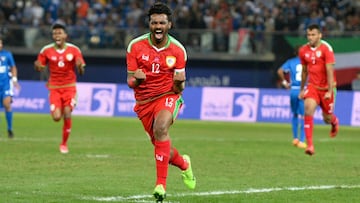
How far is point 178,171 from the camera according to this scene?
1677cm

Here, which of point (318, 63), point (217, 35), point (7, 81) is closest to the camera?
point (318, 63)

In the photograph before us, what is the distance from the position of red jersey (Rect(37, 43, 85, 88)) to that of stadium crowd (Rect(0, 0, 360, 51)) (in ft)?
59.9

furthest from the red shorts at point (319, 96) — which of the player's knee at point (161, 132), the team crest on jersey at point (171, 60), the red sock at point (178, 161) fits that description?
the player's knee at point (161, 132)

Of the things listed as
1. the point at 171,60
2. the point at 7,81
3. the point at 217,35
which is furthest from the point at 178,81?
the point at 217,35

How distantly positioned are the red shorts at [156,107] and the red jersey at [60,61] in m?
7.84

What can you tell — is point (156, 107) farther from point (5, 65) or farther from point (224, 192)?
point (5, 65)

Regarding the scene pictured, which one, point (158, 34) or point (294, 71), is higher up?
point (158, 34)

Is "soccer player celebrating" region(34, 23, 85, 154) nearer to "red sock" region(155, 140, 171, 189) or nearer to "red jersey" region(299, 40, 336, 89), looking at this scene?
"red jersey" region(299, 40, 336, 89)

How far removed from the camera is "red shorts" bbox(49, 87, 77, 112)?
66.5ft

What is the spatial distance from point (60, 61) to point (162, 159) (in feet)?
29.0

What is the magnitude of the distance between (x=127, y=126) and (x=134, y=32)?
878cm

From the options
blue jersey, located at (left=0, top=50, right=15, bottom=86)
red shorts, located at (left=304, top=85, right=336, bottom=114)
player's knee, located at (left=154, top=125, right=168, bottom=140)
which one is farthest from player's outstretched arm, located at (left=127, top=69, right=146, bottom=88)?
blue jersey, located at (left=0, top=50, right=15, bottom=86)

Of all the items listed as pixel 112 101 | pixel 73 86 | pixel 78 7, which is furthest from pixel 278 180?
pixel 78 7

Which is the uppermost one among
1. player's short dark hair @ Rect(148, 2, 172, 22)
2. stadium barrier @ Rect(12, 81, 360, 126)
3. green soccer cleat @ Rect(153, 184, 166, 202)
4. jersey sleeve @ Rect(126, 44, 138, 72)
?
player's short dark hair @ Rect(148, 2, 172, 22)
